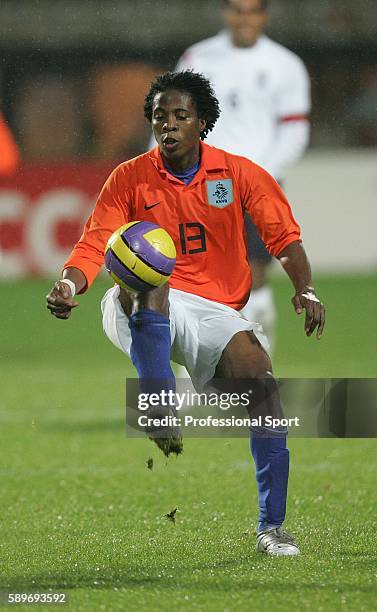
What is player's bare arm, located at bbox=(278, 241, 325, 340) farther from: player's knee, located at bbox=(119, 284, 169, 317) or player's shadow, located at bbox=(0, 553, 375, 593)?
player's shadow, located at bbox=(0, 553, 375, 593)

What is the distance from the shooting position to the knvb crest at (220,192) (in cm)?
478

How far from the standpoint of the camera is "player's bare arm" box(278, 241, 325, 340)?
14.5 ft

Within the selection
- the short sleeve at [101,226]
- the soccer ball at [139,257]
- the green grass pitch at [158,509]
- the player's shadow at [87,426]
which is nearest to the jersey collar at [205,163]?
the short sleeve at [101,226]

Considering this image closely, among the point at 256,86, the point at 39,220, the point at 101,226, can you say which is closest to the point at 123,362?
the point at 39,220

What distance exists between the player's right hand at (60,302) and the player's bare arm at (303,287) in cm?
76

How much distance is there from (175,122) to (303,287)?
0.74m

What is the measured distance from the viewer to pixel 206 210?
15.7 ft

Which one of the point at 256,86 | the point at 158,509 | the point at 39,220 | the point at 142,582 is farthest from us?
the point at 39,220

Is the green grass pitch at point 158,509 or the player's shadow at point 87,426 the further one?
the player's shadow at point 87,426

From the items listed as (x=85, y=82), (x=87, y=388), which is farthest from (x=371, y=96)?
(x=87, y=388)

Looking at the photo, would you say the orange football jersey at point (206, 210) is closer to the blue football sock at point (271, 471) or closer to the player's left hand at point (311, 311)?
the player's left hand at point (311, 311)

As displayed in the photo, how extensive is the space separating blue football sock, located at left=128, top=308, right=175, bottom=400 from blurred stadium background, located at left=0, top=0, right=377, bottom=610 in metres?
0.60

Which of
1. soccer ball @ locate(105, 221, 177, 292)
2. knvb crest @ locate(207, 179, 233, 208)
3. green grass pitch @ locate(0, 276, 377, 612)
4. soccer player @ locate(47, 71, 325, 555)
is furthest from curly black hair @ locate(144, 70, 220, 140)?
green grass pitch @ locate(0, 276, 377, 612)

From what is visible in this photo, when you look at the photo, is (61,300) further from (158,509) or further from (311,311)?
(158,509)
